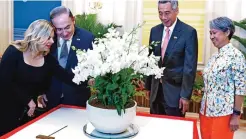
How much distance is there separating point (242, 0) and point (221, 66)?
2.40 m

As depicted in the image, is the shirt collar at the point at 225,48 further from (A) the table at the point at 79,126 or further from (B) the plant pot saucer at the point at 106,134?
(B) the plant pot saucer at the point at 106,134

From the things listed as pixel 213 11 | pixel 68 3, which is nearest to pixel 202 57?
pixel 213 11

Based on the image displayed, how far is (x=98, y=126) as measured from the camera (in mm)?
1881

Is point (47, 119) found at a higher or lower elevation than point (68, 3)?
lower

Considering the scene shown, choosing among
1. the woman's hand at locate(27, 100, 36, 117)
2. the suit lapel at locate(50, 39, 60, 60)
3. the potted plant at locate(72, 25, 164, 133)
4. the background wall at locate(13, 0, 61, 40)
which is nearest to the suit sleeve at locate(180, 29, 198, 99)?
the potted plant at locate(72, 25, 164, 133)

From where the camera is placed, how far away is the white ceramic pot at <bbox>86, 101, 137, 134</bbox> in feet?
6.00

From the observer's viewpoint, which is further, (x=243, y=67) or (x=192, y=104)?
(x=192, y=104)

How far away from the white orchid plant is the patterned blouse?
792mm

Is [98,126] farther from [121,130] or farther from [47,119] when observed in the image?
[47,119]

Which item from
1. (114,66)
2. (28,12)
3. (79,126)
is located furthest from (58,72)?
(28,12)

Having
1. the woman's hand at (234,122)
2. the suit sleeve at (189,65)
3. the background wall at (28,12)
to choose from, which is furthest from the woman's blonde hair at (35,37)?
the background wall at (28,12)

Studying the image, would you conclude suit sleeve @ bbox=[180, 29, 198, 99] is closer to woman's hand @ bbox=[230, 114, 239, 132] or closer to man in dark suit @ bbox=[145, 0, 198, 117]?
→ man in dark suit @ bbox=[145, 0, 198, 117]

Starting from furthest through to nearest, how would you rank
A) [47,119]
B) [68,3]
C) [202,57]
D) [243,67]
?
[68,3]
[202,57]
[243,67]
[47,119]

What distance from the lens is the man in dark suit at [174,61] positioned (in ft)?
9.14
